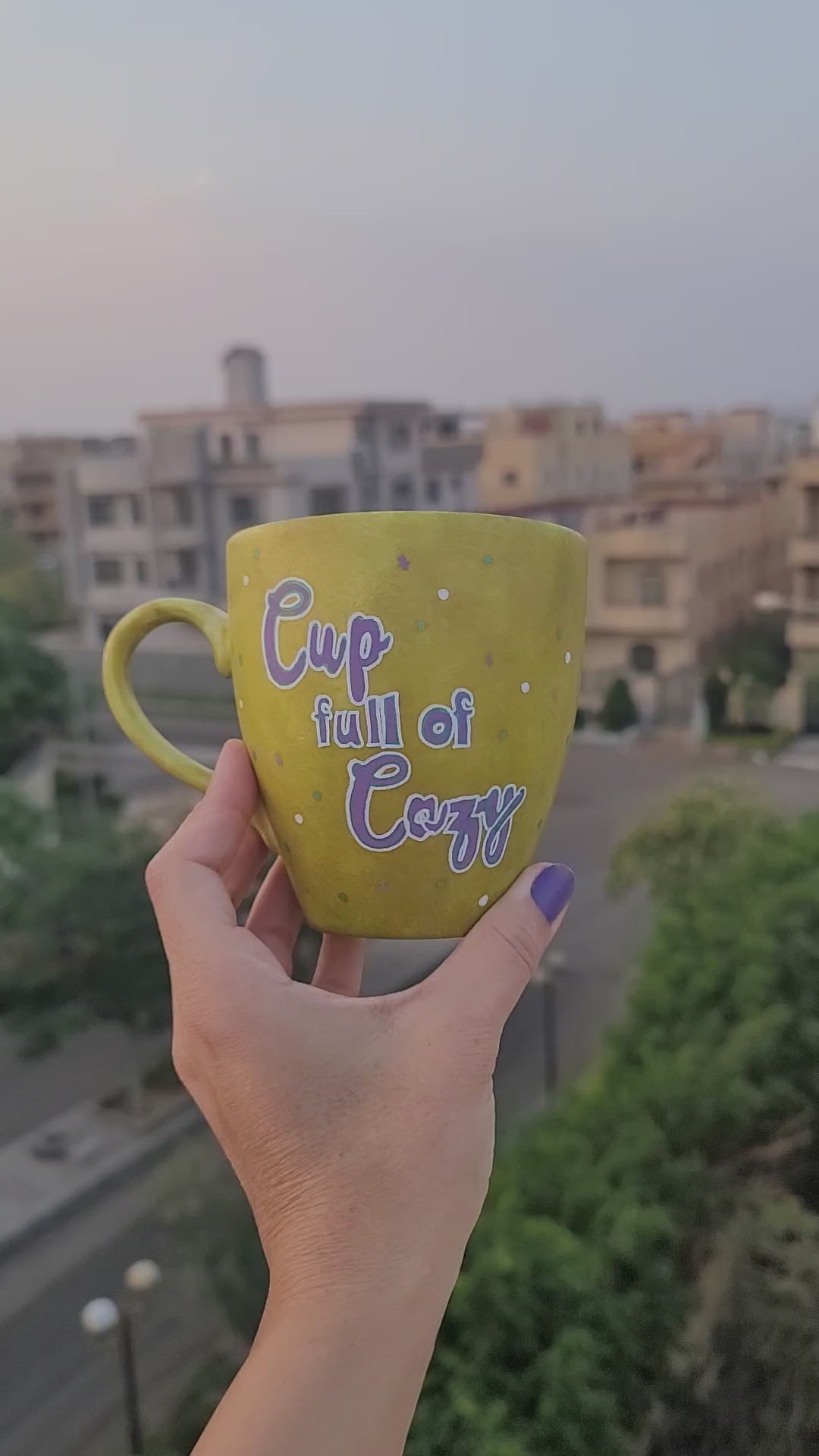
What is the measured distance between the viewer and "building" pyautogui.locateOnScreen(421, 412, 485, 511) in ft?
47.4

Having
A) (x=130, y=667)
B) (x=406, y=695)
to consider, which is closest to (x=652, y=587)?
(x=130, y=667)

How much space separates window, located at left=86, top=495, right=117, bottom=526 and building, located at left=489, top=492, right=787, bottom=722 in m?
→ 5.11

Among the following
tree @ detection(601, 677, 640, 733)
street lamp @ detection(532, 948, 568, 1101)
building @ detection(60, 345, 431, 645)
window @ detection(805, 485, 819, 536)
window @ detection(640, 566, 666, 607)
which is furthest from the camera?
building @ detection(60, 345, 431, 645)

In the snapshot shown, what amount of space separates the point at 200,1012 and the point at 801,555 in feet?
38.1

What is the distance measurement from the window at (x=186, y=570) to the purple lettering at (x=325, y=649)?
12.6 meters

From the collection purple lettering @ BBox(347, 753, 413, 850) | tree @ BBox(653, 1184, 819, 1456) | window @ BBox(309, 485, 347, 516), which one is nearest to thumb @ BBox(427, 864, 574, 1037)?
purple lettering @ BBox(347, 753, 413, 850)

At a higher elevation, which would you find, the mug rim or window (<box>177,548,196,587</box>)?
the mug rim

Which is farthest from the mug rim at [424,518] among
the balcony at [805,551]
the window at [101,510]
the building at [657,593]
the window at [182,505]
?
the window at [101,510]

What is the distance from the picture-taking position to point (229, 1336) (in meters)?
3.71

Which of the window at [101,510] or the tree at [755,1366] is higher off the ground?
the window at [101,510]

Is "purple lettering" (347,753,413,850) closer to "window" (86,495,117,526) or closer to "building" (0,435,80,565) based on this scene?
"window" (86,495,117,526)

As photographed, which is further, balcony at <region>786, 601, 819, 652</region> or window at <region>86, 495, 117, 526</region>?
window at <region>86, 495, 117, 526</region>

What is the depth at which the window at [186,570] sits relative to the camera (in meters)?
13.0

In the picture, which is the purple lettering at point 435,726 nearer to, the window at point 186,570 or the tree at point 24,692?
the tree at point 24,692
